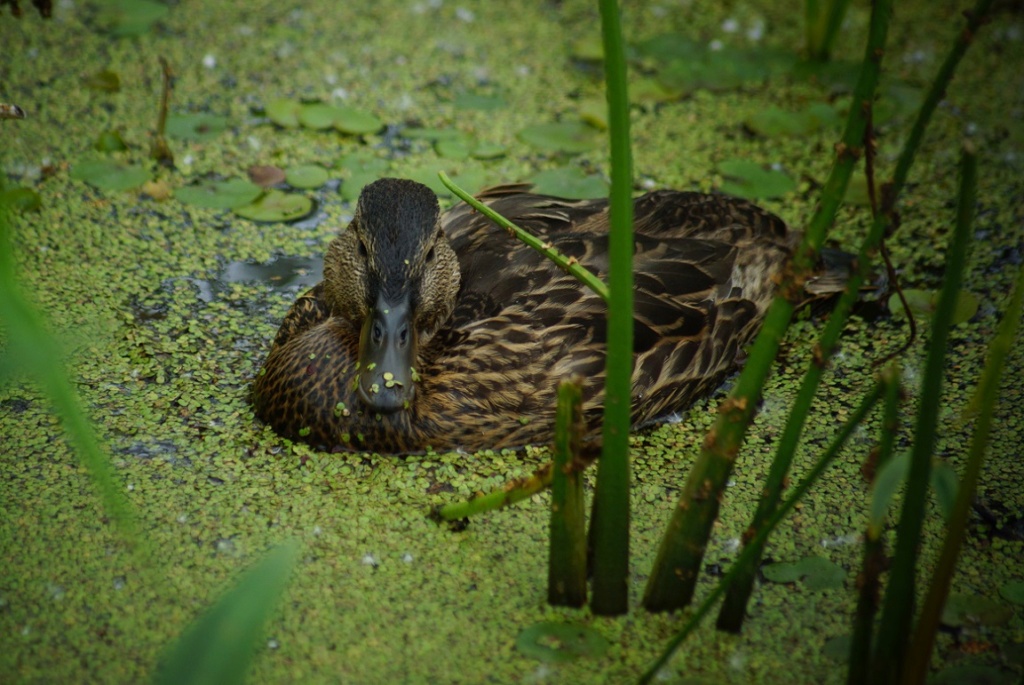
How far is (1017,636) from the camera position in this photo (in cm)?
312

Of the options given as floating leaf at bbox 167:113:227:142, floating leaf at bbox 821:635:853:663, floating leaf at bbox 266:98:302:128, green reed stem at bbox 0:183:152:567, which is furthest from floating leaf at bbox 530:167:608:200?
green reed stem at bbox 0:183:152:567

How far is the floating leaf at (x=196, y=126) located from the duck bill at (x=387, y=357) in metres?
2.20

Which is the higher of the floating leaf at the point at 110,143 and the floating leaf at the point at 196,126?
the floating leaf at the point at 196,126

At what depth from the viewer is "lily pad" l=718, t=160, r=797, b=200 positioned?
5273 mm

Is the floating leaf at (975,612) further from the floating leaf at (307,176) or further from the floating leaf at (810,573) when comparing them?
the floating leaf at (307,176)

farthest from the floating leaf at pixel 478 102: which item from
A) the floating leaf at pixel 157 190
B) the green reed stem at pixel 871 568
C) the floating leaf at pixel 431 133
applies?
the green reed stem at pixel 871 568

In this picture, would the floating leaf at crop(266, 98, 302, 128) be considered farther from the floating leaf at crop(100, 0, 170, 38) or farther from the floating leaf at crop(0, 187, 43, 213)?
the floating leaf at crop(0, 187, 43, 213)

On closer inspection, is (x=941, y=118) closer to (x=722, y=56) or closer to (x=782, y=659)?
(x=722, y=56)

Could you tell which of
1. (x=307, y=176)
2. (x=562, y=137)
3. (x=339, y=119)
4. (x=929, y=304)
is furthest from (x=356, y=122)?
(x=929, y=304)

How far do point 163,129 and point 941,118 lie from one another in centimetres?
391

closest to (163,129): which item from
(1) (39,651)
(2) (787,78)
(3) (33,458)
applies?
(3) (33,458)

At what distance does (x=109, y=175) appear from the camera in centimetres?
510

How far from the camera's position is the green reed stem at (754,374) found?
245 cm

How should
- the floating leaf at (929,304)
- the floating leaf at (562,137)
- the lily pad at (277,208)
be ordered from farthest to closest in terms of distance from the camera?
1. the floating leaf at (562,137)
2. the lily pad at (277,208)
3. the floating leaf at (929,304)
